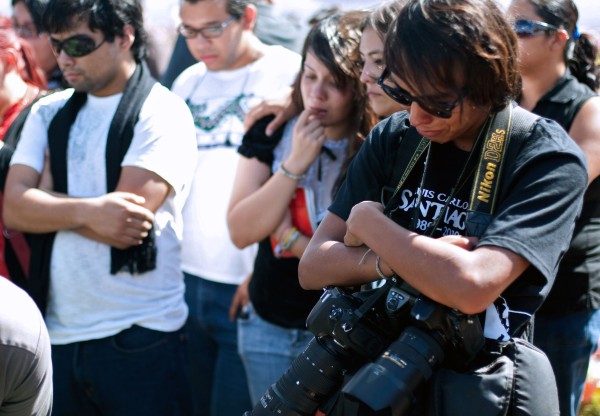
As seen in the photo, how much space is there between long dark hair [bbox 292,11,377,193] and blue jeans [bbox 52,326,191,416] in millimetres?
991

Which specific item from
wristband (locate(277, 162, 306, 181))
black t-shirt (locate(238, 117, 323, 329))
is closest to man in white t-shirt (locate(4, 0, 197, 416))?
black t-shirt (locate(238, 117, 323, 329))

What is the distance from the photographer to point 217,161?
3.95 m

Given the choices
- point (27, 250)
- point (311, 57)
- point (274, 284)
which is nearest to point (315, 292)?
point (274, 284)

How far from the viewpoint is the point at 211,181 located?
3.95 meters

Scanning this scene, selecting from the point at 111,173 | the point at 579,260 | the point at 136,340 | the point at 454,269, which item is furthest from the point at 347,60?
the point at 454,269

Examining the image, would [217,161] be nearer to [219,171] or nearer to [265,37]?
[219,171]

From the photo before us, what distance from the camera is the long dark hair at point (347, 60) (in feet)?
10.1

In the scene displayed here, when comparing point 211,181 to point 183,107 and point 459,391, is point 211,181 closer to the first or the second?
point 183,107

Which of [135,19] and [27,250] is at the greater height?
[135,19]

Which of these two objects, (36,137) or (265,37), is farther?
(265,37)

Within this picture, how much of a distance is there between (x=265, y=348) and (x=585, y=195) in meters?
1.26

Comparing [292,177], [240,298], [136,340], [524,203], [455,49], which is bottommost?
[240,298]

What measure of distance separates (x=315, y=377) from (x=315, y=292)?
1231 millimetres

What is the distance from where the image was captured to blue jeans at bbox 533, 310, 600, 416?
308cm
